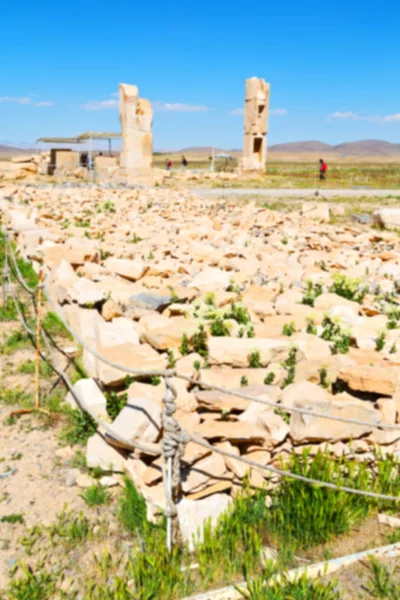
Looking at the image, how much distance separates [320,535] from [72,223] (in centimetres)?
946

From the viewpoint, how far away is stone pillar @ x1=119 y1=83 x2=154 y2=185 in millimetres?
21359

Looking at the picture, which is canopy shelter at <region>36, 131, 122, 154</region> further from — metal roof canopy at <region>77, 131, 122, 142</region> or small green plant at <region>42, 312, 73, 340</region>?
small green plant at <region>42, 312, 73, 340</region>

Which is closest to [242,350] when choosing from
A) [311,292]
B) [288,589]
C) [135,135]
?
[288,589]

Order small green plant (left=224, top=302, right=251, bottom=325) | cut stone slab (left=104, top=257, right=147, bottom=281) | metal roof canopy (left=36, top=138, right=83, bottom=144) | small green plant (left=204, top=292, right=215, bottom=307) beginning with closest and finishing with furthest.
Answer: small green plant (left=224, top=302, right=251, bottom=325)
small green plant (left=204, top=292, right=215, bottom=307)
cut stone slab (left=104, top=257, right=147, bottom=281)
metal roof canopy (left=36, top=138, right=83, bottom=144)

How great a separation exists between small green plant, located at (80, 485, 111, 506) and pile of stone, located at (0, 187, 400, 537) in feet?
0.63

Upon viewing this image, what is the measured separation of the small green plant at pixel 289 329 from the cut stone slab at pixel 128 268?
2450 millimetres

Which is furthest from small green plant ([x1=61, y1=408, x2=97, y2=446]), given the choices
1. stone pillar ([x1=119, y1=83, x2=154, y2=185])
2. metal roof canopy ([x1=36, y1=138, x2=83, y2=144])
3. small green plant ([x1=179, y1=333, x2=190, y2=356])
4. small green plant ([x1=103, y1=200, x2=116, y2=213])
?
metal roof canopy ([x1=36, y1=138, x2=83, y2=144])

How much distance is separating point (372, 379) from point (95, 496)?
2010 mm

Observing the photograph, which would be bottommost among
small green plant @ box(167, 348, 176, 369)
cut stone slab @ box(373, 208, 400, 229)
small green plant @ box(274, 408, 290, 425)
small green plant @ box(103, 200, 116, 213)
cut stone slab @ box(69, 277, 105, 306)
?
small green plant @ box(274, 408, 290, 425)

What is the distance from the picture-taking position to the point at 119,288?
6246mm

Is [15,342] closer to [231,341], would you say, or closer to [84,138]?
[231,341]

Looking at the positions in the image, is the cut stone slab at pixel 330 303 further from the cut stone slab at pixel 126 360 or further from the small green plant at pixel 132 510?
the small green plant at pixel 132 510

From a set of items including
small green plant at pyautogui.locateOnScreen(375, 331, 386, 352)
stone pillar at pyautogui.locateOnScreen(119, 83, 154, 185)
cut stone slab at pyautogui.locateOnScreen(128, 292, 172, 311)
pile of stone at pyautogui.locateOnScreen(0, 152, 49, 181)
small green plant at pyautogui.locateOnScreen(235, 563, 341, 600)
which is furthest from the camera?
pile of stone at pyautogui.locateOnScreen(0, 152, 49, 181)

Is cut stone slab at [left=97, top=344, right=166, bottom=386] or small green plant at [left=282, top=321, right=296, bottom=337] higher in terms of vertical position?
small green plant at [left=282, top=321, right=296, bottom=337]
